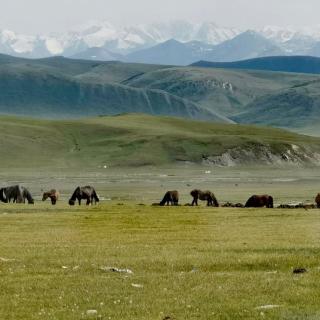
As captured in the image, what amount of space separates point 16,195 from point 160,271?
42.9 meters

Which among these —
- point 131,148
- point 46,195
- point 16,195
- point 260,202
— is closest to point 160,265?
point 260,202

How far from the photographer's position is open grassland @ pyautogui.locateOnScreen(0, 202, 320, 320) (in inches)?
683

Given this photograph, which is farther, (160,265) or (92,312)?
(160,265)

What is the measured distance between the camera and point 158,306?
1755 cm

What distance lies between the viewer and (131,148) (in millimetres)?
156875

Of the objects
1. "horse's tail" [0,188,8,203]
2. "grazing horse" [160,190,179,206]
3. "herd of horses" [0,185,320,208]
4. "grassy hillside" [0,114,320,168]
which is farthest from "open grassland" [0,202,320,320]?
"grassy hillside" [0,114,320,168]

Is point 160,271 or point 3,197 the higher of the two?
point 3,197

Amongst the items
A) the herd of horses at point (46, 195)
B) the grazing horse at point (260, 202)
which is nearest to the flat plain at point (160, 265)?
the grazing horse at point (260, 202)

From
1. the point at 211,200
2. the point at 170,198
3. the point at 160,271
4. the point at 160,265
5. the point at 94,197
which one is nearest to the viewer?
the point at 160,271

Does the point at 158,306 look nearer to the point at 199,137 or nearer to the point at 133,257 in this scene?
the point at 133,257

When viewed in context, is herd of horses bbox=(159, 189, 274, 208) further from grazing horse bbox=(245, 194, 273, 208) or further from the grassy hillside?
the grassy hillside

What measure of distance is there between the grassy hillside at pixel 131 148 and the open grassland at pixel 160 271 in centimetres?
10733

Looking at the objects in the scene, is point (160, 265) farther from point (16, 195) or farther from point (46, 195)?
point (46, 195)

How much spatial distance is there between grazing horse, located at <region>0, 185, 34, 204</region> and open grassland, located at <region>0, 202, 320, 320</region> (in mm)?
23976
